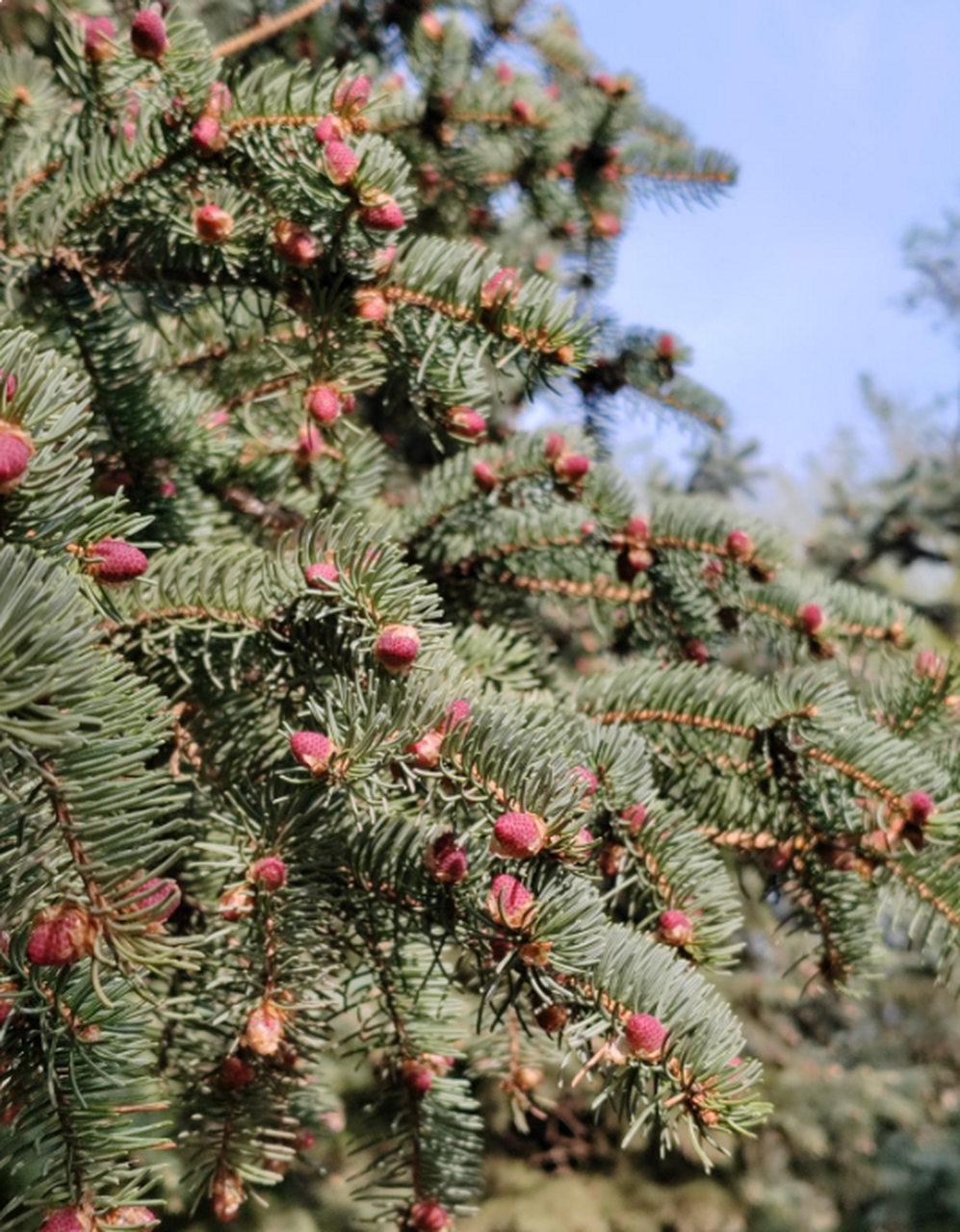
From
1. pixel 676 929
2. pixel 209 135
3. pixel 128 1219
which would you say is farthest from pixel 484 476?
pixel 128 1219

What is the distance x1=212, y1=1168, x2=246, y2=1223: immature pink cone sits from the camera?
68 cm

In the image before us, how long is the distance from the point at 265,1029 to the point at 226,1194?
18cm

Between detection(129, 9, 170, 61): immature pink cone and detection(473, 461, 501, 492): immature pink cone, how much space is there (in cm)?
49

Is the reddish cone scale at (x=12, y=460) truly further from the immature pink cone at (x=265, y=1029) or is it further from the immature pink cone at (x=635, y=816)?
the immature pink cone at (x=635, y=816)

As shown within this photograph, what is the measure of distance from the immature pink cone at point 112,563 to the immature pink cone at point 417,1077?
1.61ft

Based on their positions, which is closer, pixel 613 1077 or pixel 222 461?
pixel 613 1077

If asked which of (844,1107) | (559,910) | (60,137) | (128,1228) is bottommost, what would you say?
(844,1107)

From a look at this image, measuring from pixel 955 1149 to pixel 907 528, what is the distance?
1.58 meters

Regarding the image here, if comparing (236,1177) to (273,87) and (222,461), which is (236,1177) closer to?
(222,461)

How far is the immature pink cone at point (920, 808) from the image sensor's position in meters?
0.73

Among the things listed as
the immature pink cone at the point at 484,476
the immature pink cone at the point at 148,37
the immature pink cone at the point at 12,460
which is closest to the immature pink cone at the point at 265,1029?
the immature pink cone at the point at 12,460

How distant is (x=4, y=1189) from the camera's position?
91 cm

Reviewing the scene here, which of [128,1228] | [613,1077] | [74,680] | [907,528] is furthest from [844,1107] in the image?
[74,680]

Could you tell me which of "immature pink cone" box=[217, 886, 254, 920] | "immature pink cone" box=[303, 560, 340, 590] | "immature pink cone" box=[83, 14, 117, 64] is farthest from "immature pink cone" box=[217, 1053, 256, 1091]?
"immature pink cone" box=[83, 14, 117, 64]
